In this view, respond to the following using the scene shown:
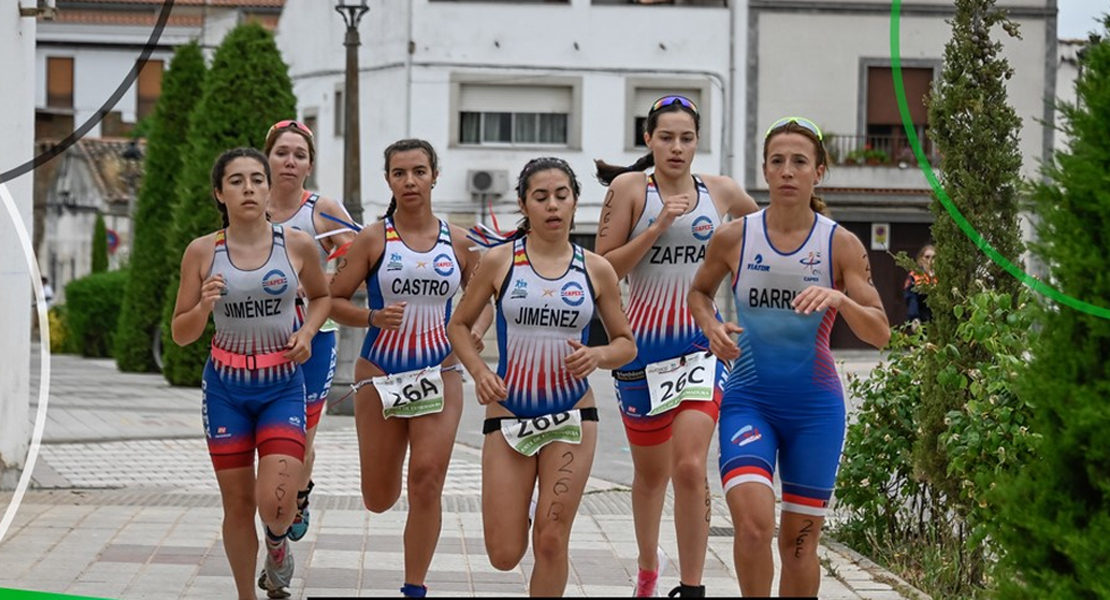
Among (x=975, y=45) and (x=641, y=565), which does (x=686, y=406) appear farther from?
(x=975, y=45)

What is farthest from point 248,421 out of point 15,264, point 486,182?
point 486,182

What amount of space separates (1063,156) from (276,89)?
19.7 m

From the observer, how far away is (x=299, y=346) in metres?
7.69

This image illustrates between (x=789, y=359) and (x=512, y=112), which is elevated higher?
(x=512, y=112)

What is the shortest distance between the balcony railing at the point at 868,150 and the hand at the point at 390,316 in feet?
103

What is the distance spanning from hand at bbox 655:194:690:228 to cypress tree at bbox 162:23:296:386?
16.0 meters

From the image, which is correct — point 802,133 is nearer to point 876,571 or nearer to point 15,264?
point 876,571

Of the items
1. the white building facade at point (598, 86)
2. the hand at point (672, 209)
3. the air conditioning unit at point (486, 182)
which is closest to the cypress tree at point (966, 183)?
the hand at point (672, 209)

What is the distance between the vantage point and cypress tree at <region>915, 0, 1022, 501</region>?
29.5ft

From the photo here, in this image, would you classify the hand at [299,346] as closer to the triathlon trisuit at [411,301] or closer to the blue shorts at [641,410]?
the triathlon trisuit at [411,301]

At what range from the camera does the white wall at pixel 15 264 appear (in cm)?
1172

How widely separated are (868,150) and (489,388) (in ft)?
108

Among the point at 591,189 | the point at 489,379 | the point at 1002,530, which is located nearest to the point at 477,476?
the point at 489,379

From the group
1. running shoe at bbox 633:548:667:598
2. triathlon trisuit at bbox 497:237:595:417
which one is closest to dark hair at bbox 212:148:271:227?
triathlon trisuit at bbox 497:237:595:417
